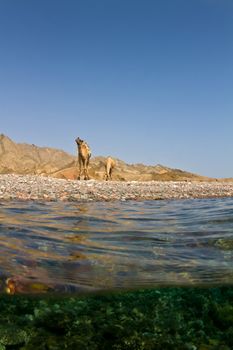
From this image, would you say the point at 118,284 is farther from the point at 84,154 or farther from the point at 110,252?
the point at 84,154

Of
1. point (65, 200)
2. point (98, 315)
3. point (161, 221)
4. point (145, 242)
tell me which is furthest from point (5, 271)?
point (65, 200)

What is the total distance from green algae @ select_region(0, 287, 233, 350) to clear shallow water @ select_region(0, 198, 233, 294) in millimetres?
475

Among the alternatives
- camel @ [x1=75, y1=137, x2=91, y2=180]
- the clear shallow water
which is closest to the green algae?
the clear shallow water

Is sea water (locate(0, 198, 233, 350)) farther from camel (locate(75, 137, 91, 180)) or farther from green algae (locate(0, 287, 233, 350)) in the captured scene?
camel (locate(75, 137, 91, 180))

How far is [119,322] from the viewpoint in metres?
3.67

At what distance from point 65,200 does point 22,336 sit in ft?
36.6

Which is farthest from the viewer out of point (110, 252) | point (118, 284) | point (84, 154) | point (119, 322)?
point (84, 154)

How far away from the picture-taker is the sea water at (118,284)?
3469 millimetres

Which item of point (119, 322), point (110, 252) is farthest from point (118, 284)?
point (110, 252)

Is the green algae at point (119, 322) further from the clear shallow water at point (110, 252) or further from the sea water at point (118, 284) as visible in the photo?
the clear shallow water at point (110, 252)

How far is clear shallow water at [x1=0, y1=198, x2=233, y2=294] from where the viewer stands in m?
4.98

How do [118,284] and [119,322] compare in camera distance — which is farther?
[118,284]

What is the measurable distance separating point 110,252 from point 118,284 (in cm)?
137

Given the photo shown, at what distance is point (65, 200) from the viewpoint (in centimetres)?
1448
